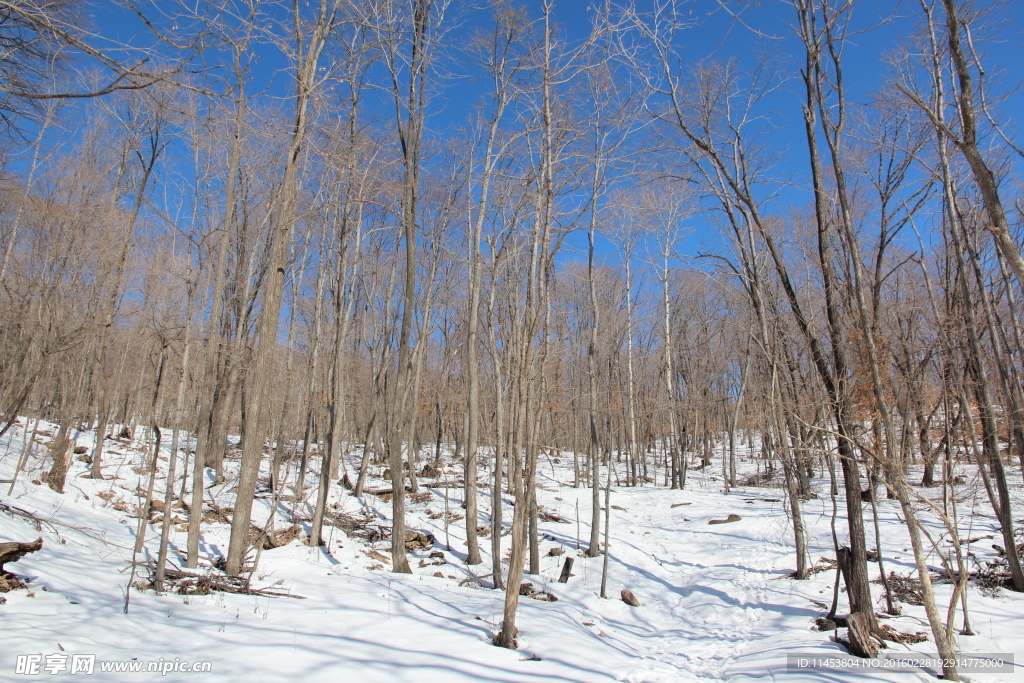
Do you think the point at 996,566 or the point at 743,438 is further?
the point at 743,438

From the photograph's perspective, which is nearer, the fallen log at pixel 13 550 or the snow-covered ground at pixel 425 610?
the snow-covered ground at pixel 425 610

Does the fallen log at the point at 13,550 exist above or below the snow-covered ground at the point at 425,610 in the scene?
above

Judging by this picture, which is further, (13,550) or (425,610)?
(425,610)

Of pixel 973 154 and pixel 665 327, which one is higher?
pixel 665 327

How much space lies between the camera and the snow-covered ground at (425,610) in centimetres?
401

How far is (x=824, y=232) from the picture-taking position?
6820mm

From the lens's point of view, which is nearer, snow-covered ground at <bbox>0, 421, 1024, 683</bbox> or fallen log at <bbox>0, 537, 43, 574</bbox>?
snow-covered ground at <bbox>0, 421, 1024, 683</bbox>

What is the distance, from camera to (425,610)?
6492 millimetres

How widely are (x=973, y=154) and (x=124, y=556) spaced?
10.3 m

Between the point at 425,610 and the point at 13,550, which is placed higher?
the point at 13,550

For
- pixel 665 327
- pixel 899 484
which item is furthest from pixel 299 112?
pixel 665 327

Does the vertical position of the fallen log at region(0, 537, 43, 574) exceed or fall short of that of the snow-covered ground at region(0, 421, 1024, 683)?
it exceeds it

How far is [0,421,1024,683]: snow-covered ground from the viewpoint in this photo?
4.01m

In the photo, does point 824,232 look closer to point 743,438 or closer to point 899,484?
point 899,484
